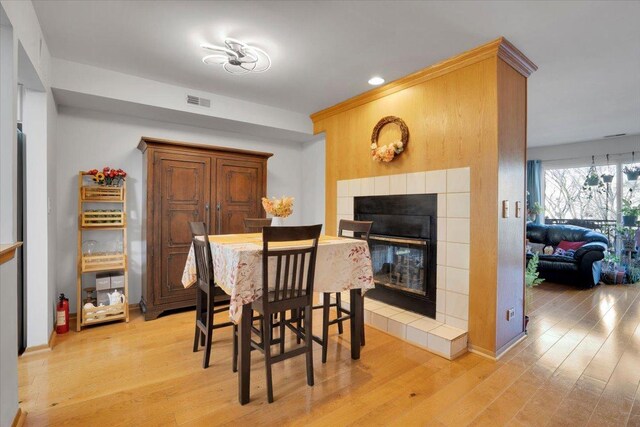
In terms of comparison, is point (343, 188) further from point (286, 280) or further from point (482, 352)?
point (482, 352)

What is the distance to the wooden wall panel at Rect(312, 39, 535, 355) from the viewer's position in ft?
8.37

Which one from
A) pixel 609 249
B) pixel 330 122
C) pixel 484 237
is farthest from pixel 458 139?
pixel 609 249

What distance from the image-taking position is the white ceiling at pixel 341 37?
2133 millimetres

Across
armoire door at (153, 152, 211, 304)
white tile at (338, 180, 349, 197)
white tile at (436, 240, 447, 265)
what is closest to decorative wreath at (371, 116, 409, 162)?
white tile at (338, 180, 349, 197)

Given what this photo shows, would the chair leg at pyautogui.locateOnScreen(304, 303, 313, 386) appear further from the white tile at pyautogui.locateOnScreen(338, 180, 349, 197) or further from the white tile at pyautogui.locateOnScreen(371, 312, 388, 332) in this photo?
the white tile at pyautogui.locateOnScreen(338, 180, 349, 197)

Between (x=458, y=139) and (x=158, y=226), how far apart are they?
312cm

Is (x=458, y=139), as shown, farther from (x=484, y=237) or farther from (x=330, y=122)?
(x=330, y=122)

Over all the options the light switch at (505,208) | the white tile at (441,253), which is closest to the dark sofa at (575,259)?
the light switch at (505,208)

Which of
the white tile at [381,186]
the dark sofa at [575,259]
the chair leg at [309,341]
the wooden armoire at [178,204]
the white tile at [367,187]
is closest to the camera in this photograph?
the chair leg at [309,341]

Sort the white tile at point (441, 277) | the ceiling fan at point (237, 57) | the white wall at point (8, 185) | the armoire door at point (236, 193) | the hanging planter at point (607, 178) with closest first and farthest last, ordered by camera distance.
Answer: the white wall at point (8, 185) < the ceiling fan at point (237, 57) < the white tile at point (441, 277) < the armoire door at point (236, 193) < the hanging planter at point (607, 178)

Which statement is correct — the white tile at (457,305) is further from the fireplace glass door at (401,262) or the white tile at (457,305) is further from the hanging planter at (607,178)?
the hanging planter at (607,178)

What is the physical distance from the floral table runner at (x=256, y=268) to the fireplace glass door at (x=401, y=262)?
0.86 metres

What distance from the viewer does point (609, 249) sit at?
5742mm

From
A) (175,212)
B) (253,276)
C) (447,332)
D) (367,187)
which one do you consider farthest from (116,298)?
(447,332)
